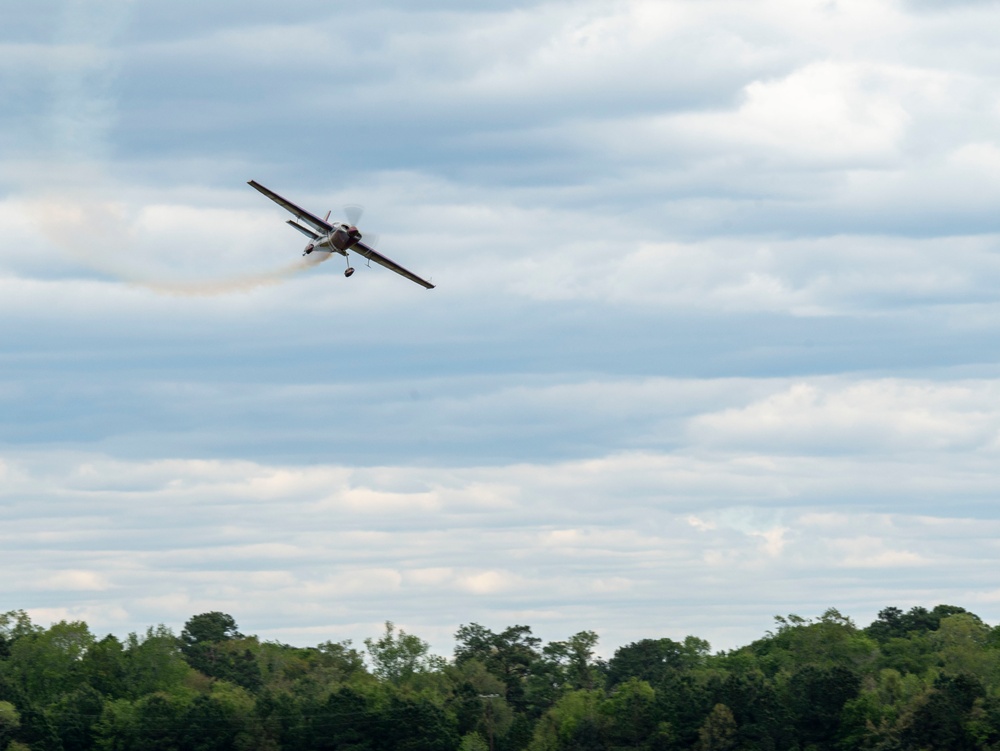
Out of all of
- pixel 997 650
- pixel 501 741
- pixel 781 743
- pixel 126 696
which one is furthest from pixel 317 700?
pixel 997 650

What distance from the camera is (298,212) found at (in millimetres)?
91750

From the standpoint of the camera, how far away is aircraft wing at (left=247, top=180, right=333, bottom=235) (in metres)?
89.9

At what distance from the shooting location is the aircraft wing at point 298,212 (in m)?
89.9

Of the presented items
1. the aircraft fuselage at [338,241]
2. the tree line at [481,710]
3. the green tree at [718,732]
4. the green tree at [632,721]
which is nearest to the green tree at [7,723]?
the tree line at [481,710]

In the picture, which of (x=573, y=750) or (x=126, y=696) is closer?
(x=573, y=750)

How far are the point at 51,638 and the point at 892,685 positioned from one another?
339 ft

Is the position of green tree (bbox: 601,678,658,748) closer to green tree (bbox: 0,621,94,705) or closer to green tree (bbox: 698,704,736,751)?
green tree (bbox: 698,704,736,751)

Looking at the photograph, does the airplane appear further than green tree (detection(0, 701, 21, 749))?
No

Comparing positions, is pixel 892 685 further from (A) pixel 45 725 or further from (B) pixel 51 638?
(B) pixel 51 638

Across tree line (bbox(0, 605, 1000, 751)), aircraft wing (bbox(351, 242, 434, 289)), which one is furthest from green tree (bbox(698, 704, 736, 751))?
aircraft wing (bbox(351, 242, 434, 289))

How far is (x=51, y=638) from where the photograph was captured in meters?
194

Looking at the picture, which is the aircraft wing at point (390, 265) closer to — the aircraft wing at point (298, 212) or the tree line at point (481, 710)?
the aircraft wing at point (298, 212)

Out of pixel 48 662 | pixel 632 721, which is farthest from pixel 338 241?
pixel 48 662

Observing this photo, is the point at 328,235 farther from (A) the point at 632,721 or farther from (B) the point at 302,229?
(A) the point at 632,721
